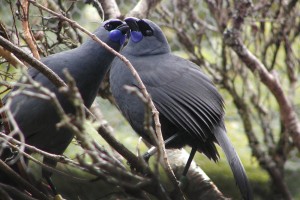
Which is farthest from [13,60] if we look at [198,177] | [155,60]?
[198,177]

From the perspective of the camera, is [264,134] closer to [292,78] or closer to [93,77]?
[292,78]

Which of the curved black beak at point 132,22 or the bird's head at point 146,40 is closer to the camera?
the curved black beak at point 132,22

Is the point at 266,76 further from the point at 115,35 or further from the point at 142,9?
the point at 115,35

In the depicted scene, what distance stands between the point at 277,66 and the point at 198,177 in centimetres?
161

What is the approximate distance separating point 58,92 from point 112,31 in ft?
1.09

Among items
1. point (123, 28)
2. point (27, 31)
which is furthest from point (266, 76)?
point (27, 31)

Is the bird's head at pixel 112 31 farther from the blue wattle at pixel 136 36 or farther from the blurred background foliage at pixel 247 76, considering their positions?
the blurred background foliage at pixel 247 76

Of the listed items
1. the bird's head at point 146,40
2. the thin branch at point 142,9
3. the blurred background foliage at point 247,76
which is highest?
the thin branch at point 142,9

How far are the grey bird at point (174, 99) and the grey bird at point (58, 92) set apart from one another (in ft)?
0.37

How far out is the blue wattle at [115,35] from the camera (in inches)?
98.7

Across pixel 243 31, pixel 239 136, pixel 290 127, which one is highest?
pixel 243 31

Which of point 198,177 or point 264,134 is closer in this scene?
point 198,177

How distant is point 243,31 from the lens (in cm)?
378

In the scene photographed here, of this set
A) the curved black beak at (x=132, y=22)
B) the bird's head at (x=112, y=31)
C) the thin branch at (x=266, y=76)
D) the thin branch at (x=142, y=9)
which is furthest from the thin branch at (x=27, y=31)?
the thin branch at (x=266, y=76)
